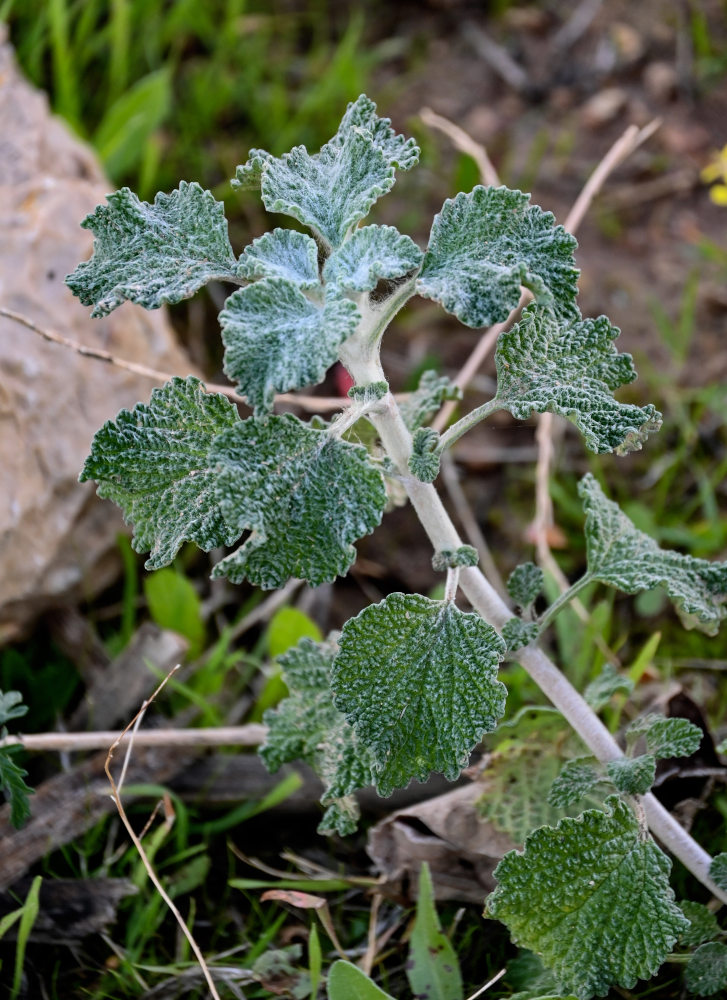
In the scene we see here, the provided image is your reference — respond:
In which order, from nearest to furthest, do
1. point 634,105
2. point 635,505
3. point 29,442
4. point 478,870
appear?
point 478,870
point 29,442
point 635,505
point 634,105

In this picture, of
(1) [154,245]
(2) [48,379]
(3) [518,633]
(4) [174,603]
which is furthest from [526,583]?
(2) [48,379]

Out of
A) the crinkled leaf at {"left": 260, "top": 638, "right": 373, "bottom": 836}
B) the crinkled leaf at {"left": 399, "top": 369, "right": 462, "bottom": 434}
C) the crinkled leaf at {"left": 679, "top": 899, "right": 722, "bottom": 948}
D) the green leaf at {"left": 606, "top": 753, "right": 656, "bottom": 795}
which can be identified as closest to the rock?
the crinkled leaf at {"left": 260, "top": 638, "right": 373, "bottom": 836}

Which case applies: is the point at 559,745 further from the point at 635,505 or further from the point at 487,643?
the point at 635,505

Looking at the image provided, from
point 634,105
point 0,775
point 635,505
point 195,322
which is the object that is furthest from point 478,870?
point 634,105

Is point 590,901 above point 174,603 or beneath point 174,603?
beneath

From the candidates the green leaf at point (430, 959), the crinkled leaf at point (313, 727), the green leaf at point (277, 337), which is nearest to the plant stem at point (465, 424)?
the green leaf at point (277, 337)

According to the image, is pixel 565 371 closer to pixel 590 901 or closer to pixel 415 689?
pixel 415 689
